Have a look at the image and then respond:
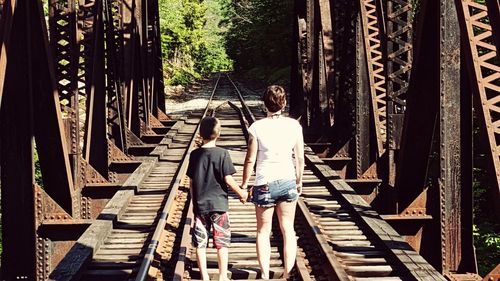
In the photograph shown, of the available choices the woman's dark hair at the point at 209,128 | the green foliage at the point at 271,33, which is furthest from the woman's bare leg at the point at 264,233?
the green foliage at the point at 271,33

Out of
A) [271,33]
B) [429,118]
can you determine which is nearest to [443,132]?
[429,118]

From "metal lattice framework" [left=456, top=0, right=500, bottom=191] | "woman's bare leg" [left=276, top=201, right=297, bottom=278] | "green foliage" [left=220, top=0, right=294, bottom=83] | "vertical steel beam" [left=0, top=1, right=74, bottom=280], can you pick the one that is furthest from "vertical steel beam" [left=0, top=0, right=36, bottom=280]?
"green foliage" [left=220, top=0, right=294, bottom=83]

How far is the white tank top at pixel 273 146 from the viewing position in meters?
5.38

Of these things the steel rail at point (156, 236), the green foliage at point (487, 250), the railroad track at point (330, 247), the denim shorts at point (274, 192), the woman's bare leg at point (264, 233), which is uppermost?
the denim shorts at point (274, 192)

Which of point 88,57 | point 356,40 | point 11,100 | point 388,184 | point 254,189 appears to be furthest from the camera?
point 356,40

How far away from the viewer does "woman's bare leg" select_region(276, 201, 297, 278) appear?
5598mm

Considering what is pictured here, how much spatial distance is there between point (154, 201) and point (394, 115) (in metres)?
3.27

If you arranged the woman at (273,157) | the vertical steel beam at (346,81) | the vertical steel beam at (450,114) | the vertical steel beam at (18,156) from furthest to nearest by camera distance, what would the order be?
the vertical steel beam at (346,81) → the vertical steel beam at (18,156) → the vertical steel beam at (450,114) → the woman at (273,157)

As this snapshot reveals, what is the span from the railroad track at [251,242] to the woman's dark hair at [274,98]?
4.89 ft

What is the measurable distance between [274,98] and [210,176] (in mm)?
768

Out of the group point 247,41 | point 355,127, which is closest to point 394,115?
point 355,127

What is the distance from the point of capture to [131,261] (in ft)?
21.4

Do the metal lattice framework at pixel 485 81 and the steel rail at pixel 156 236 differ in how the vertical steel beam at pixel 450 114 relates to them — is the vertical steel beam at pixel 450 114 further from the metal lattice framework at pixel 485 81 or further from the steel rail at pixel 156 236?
the steel rail at pixel 156 236

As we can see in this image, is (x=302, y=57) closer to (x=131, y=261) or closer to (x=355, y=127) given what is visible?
(x=355, y=127)
